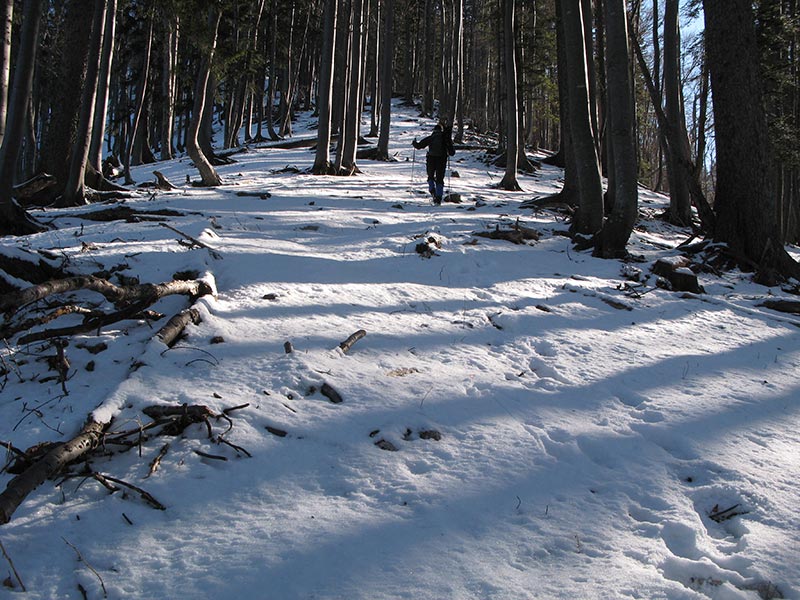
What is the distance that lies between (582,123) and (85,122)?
373 inches

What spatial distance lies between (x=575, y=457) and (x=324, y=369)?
1879mm

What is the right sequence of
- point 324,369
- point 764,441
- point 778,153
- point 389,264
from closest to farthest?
1. point 764,441
2. point 324,369
3. point 389,264
4. point 778,153

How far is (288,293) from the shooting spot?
532 cm

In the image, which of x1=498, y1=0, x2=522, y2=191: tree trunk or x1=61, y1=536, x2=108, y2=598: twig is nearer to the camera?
x1=61, y1=536, x2=108, y2=598: twig

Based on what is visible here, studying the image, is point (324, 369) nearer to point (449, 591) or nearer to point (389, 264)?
point (449, 591)

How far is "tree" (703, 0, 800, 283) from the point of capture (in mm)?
8320

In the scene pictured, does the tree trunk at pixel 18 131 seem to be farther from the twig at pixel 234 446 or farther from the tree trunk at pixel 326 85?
the tree trunk at pixel 326 85

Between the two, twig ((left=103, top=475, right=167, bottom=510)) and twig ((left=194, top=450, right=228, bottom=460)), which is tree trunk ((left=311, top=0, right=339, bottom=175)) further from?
twig ((left=103, top=475, right=167, bottom=510))

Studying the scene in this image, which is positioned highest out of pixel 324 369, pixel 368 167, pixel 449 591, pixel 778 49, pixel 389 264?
pixel 778 49

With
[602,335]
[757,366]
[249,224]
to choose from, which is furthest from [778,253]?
[249,224]

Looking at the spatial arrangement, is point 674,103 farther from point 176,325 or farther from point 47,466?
point 47,466

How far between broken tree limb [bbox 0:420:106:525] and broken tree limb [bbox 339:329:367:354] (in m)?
1.85

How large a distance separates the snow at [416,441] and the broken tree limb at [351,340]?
9cm

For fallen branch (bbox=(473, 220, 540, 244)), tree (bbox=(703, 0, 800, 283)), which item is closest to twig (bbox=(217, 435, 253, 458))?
fallen branch (bbox=(473, 220, 540, 244))
